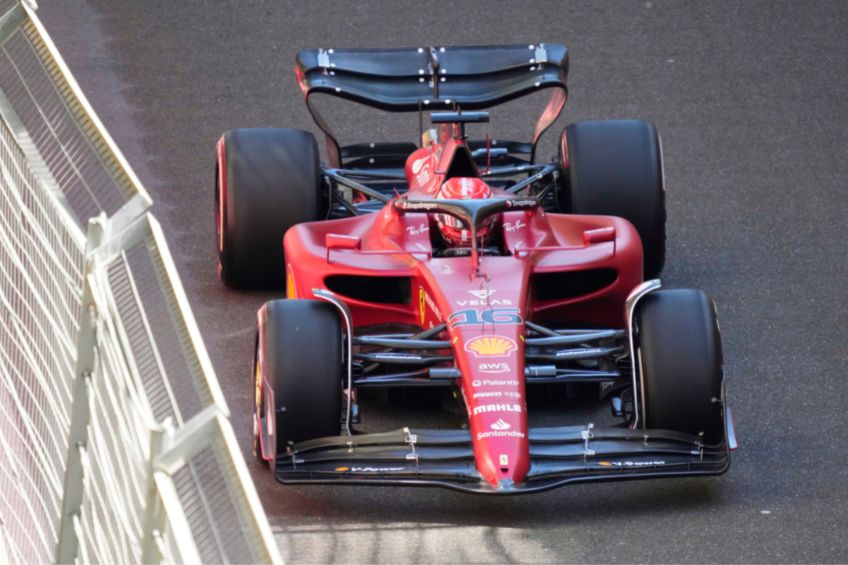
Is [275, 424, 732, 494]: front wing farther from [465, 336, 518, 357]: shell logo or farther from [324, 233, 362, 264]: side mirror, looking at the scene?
[324, 233, 362, 264]: side mirror

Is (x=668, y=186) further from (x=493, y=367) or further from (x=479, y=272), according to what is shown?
(x=493, y=367)

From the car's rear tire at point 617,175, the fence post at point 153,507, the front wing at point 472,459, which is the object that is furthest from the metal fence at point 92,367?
the car's rear tire at point 617,175

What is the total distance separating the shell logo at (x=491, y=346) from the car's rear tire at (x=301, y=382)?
498 mm

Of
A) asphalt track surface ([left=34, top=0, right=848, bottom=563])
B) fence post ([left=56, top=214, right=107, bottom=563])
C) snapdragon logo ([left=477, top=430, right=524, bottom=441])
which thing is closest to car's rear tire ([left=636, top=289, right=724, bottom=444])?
asphalt track surface ([left=34, top=0, right=848, bottom=563])

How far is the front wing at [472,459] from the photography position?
20.5ft

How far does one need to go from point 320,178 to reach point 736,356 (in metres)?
2.11

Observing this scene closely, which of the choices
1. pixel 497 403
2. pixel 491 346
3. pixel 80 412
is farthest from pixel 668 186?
pixel 80 412

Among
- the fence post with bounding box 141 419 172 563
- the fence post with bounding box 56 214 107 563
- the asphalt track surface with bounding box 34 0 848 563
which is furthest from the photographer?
the asphalt track surface with bounding box 34 0 848 563

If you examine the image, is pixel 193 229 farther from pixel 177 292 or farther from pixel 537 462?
pixel 177 292

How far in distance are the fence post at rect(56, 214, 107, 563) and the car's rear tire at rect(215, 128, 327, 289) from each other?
15.1ft

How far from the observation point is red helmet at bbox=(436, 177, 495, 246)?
7.47m

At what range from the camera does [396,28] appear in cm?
1256

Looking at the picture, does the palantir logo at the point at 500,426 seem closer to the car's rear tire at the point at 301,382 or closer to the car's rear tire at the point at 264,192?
the car's rear tire at the point at 301,382

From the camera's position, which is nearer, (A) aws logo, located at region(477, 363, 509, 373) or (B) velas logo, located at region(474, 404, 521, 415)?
(B) velas logo, located at region(474, 404, 521, 415)
